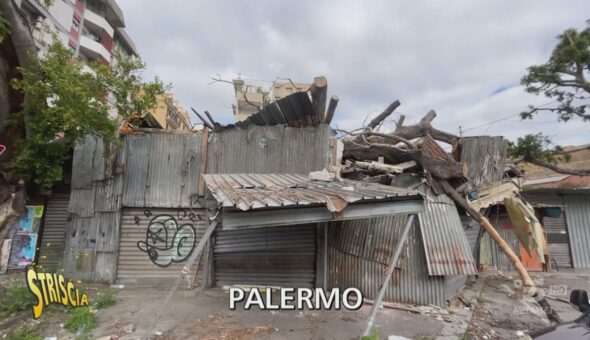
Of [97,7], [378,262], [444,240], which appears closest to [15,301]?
[378,262]

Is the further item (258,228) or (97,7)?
(97,7)

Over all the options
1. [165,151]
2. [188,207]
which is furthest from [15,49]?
[188,207]

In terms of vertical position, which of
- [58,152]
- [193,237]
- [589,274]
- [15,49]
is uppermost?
[15,49]

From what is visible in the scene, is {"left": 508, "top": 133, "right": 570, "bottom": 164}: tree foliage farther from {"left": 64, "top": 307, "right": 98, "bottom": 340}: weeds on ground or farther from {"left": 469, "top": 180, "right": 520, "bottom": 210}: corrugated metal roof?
{"left": 64, "top": 307, "right": 98, "bottom": 340}: weeds on ground

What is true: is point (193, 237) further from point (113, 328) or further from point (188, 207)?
point (113, 328)

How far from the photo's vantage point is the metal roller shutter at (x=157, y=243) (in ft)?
24.6

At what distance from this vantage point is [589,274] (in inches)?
434

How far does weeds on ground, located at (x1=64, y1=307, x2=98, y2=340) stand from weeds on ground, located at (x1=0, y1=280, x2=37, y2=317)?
0.80 metres

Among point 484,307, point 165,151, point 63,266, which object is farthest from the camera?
point 165,151

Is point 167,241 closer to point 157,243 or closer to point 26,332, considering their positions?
point 157,243

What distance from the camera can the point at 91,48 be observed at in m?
25.6

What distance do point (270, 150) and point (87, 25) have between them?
27.8 m

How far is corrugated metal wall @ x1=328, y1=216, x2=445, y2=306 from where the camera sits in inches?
251

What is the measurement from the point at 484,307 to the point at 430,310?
1.73 meters
